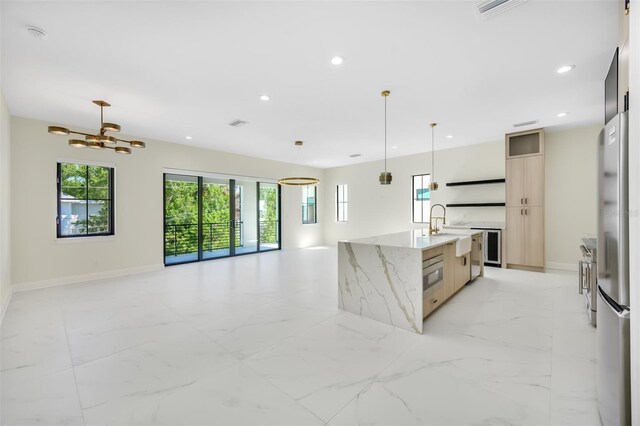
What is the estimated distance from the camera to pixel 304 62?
2947 mm

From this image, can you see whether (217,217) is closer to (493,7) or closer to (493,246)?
(493,246)

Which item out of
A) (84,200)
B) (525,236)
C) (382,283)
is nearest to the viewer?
(382,283)

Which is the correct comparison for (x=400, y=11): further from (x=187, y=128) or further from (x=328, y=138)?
(x=187, y=128)

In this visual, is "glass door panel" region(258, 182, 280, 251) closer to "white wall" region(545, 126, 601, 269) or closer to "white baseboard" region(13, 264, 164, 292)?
"white baseboard" region(13, 264, 164, 292)

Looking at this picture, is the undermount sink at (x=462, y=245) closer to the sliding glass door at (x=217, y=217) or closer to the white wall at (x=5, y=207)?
the sliding glass door at (x=217, y=217)

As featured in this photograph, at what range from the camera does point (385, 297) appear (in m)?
3.11

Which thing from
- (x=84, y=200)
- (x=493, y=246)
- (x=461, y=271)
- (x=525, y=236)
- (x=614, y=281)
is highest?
(x=84, y=200)

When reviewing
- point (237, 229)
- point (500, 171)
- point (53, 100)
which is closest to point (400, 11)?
point (53, 100)

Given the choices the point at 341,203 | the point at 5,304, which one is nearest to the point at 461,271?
the point at 341,203

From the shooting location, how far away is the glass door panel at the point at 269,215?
8.23 metres

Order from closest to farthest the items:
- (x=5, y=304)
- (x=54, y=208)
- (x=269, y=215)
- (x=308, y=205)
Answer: (x=5, y=304), (x=54, y=208), (x=269, y=215), (x=308, y=205)

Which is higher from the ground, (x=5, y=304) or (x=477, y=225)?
(x=477, y=225)

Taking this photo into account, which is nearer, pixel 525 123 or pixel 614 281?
pixel 614 281

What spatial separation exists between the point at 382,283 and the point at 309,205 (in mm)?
6806
